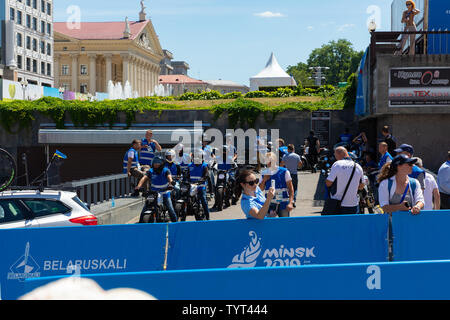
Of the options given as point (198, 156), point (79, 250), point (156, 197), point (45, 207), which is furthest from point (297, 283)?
point (198, 156)

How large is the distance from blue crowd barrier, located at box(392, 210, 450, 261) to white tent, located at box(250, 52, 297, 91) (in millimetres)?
48937

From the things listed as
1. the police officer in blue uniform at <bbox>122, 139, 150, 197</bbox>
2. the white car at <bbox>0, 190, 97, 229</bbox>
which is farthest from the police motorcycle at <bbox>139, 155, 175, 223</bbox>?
the police officer in blue uniform at <bbox>122, 139, 150, 197</bbox>

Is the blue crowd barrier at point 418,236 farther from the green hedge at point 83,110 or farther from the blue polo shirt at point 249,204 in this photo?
the green hedge at point 83,110

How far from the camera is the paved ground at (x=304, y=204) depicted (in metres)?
13.9

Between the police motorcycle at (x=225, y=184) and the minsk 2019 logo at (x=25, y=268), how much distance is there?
8.34m

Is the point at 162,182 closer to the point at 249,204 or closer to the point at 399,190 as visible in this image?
the point at 249,204

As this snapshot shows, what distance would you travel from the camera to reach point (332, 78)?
13038 cm

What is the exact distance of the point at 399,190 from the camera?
681 cm

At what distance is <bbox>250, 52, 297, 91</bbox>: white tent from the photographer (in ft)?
184

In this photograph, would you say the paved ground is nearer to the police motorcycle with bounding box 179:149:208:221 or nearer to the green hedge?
the police motorcycle with bounding box 179:149:208:221

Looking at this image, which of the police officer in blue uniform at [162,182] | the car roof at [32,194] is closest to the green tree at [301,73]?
the police officer in blue uniform at [162,182]

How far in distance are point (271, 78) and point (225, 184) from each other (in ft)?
139
